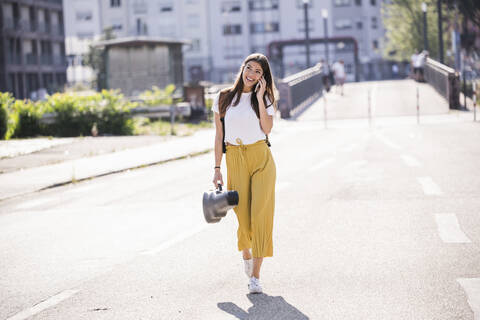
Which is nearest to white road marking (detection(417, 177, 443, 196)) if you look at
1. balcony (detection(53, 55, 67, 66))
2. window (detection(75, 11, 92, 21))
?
balcony (detection(53, 55, 67, 66))

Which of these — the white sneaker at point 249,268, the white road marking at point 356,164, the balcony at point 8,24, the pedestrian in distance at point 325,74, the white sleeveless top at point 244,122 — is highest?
the balcony at point 8,24

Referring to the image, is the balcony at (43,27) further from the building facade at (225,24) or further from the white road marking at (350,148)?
the white road marking at (350,148)

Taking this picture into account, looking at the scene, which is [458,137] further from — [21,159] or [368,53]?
[368,53]

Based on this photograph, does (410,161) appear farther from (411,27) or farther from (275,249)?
(411,27)

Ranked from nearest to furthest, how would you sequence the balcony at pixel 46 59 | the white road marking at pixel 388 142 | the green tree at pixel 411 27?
the white road marking at pixel 388 142
the green tree at pixel 411 27
the balcony at pixel 46 59

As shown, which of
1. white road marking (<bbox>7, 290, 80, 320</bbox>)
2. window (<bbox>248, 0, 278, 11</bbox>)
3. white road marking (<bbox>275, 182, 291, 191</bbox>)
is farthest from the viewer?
window (<bbox>248, 0, 278, 11</bbox>)

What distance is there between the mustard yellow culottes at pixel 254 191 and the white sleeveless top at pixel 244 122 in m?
0.05

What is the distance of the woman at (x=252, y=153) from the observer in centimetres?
643

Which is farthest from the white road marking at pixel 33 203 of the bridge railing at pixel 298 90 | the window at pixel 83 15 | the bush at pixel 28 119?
the window at pixel 83 15

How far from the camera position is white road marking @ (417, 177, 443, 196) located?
39.0 feet

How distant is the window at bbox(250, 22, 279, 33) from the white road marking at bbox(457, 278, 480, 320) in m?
102

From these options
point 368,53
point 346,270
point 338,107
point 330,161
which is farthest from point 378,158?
point 368,53

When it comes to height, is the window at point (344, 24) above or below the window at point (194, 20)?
below

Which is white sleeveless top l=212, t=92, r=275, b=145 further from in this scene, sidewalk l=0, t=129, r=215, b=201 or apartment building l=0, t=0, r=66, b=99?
apartment building l=0, t=0, r=66, b=99
